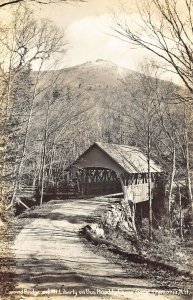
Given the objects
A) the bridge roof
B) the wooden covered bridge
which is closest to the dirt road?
the bridge roof

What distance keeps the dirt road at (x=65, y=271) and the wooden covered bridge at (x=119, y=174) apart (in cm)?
1070

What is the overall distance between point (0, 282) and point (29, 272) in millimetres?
791

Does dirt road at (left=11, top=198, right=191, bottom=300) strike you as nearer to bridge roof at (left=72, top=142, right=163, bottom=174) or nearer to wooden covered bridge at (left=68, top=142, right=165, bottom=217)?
bridge roof at (left=72, top=142, right=163, bottom=174)

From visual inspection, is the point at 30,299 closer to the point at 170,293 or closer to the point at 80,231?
the point at 170,293

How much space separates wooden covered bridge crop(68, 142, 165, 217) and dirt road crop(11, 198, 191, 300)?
10.7 m

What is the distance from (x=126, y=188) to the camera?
24.7m

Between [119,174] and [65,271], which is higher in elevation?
[119,174]

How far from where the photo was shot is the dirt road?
7.61m

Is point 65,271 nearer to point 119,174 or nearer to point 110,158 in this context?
point 119,174

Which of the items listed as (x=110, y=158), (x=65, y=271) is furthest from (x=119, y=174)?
(x=65, y=271)

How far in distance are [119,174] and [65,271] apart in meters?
15.4

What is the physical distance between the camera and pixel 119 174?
78.8 feet

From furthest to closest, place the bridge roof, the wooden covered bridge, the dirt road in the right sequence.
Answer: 1. the wooden covered bridge
2. the bridge roof
3. the dirt road

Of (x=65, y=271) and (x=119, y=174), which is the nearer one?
(x=65, y=271)
